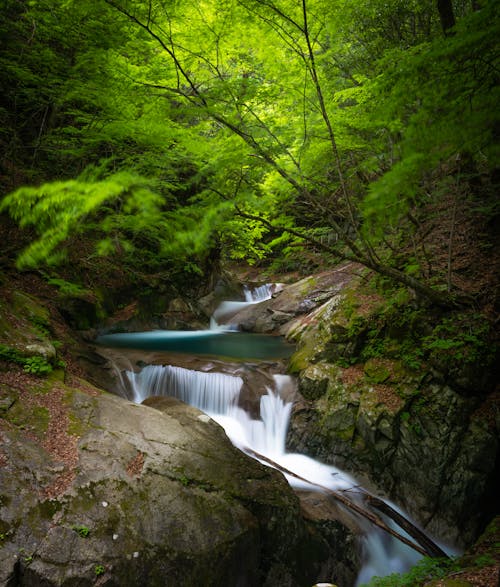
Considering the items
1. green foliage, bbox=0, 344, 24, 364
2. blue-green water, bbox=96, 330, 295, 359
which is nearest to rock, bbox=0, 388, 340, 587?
green foliage, bbox=0, 344, 24, 364

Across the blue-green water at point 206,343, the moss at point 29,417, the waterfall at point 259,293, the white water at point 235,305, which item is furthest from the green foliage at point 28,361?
the waterfall at point 259,293

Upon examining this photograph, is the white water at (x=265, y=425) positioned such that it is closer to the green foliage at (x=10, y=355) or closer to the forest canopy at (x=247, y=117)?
the green foliage at (x=10, y=355)

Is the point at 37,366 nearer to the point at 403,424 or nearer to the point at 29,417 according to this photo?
the point at 29,417

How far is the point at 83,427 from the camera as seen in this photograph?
4.00 m

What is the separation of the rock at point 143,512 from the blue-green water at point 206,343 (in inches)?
217

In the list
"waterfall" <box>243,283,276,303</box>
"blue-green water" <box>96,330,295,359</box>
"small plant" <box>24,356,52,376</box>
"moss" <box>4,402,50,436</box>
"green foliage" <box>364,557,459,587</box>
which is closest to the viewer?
"green foliage" <box>364,557,459,587</box>

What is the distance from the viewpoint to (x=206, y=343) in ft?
38.9

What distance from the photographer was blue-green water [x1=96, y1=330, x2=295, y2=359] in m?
10.2

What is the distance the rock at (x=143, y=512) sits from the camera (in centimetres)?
289

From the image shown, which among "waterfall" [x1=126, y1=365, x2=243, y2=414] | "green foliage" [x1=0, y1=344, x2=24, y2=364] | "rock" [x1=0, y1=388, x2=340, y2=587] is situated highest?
"green foliage" [x1=0, y1=344, x2=24, y2=364]

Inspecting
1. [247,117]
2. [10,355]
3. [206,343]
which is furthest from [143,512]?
[206,343]

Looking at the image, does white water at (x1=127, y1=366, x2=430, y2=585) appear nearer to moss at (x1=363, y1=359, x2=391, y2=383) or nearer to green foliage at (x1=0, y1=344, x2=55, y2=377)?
moss at (x1=363, y1=359, x2=391, y2=383)

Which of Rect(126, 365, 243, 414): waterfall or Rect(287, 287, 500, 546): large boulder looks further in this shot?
Rect(126, 365, 243, 414): waterfall

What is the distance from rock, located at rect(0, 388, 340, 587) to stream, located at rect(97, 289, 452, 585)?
3.64 ft
